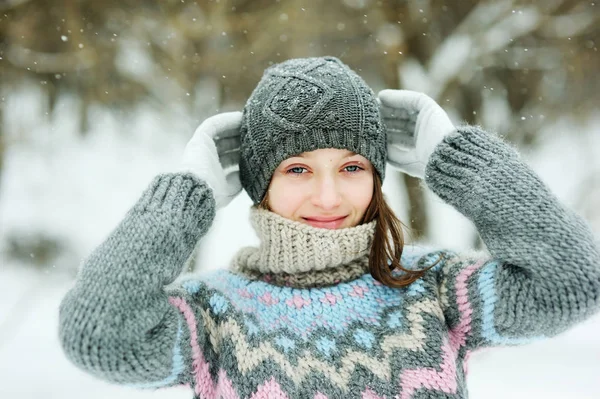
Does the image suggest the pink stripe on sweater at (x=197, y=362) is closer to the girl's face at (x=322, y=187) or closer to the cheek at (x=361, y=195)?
the girl's face at (x=322, y=187)

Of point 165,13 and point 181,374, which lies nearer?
point 181,374

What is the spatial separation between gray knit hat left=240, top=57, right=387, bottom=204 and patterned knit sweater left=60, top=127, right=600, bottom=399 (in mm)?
167

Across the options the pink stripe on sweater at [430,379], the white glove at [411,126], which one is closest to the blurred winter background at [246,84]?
the white glove at [411,126]

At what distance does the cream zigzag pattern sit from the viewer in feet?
3.90

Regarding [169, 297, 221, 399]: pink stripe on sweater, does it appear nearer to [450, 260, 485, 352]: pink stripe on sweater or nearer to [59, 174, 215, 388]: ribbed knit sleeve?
[59, 174, 215, 388]: ribbed knit sleeve

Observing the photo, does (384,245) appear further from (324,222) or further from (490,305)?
(490,305)

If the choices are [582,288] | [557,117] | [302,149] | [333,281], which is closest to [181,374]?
[333,281]

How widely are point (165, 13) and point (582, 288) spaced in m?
2.85

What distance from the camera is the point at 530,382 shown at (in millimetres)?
2949

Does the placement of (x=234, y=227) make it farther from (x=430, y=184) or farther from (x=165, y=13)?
(x=430, y=184)

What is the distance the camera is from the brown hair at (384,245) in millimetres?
1269

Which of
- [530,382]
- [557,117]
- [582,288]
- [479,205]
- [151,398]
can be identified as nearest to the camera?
[582,288]

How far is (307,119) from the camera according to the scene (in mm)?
1270

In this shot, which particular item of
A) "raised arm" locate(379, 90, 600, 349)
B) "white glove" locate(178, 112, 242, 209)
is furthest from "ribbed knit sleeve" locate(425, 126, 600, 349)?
"white glove" locate(178, 112, 242, 209)
